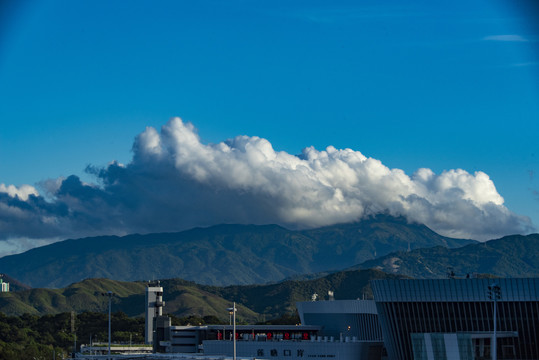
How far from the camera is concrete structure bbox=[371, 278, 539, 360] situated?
492 ft

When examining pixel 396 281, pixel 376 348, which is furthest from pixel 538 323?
pixel 376 348

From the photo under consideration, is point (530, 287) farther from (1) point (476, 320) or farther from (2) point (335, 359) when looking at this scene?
(2) point (335, 359)

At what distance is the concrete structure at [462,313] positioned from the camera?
492ft

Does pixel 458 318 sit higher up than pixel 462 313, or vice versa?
pixel 462 313

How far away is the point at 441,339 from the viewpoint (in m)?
137

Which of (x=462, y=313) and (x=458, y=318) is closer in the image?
(x=462, y=313)

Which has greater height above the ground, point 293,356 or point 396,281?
point 396,281

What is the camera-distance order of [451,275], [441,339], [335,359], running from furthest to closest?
[335,359] < [451,275] < [441,339]

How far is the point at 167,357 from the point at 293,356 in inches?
1889

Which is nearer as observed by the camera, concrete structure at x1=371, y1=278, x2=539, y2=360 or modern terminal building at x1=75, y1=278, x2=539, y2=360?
modern terminal building at x1=75, y1=278, x2=539, y2=360

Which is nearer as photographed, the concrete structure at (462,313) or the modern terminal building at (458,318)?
the modern terminal building at (458,318)

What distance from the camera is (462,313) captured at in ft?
522

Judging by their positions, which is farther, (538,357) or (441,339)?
(538,357)

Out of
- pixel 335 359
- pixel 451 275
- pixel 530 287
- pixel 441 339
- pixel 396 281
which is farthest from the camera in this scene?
pixel 335 359
